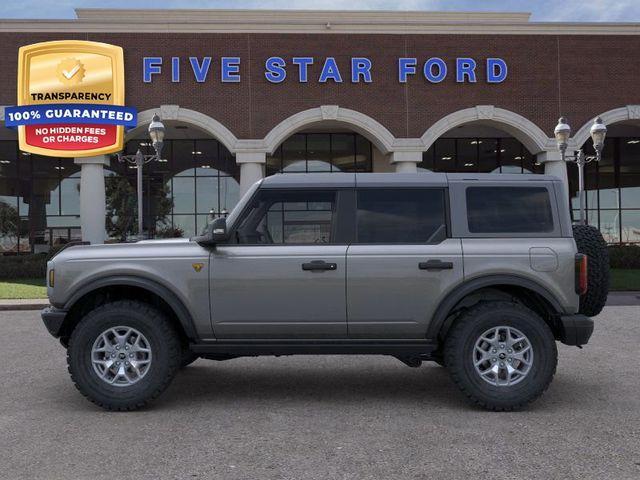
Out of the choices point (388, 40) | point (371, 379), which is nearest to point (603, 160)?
point (388, 40)

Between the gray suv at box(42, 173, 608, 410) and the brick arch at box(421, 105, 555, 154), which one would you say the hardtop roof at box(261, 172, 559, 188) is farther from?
the brick arch at box(421, 105, 555, 154)

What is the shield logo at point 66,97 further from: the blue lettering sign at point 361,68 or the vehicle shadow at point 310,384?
the vehicle shadow at point 310,384

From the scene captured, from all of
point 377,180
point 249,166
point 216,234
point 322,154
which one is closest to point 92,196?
point 249,166

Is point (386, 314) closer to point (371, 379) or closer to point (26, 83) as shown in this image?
point (371, 379)

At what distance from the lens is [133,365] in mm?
→ 5316

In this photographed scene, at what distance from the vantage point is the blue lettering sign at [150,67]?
22.9 metres

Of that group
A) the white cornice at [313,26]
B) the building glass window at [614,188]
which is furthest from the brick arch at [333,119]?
the building glass window at [614,188]

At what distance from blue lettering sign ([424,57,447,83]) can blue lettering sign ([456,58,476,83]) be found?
1.67 feet

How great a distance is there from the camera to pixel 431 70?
2345 cm

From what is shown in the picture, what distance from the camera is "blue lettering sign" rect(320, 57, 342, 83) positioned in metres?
23.2

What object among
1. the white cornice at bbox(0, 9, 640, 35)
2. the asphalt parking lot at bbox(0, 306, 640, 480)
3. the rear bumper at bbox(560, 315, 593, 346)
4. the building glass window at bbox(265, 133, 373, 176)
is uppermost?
the white cornice at bbox(0, 9, 640, 35)

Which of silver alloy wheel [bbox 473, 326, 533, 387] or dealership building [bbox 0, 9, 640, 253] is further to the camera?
dealership building [bbox 0, 9, 640, 253]

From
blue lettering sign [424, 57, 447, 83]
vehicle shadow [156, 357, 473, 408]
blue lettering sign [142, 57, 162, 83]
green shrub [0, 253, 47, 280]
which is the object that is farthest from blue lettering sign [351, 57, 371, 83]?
vehicle shadow [156, 357, 473, 408]

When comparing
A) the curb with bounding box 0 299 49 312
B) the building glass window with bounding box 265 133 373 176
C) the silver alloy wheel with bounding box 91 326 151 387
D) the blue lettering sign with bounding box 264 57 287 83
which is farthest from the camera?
the building glass window with bounding box 265 133 373 176
